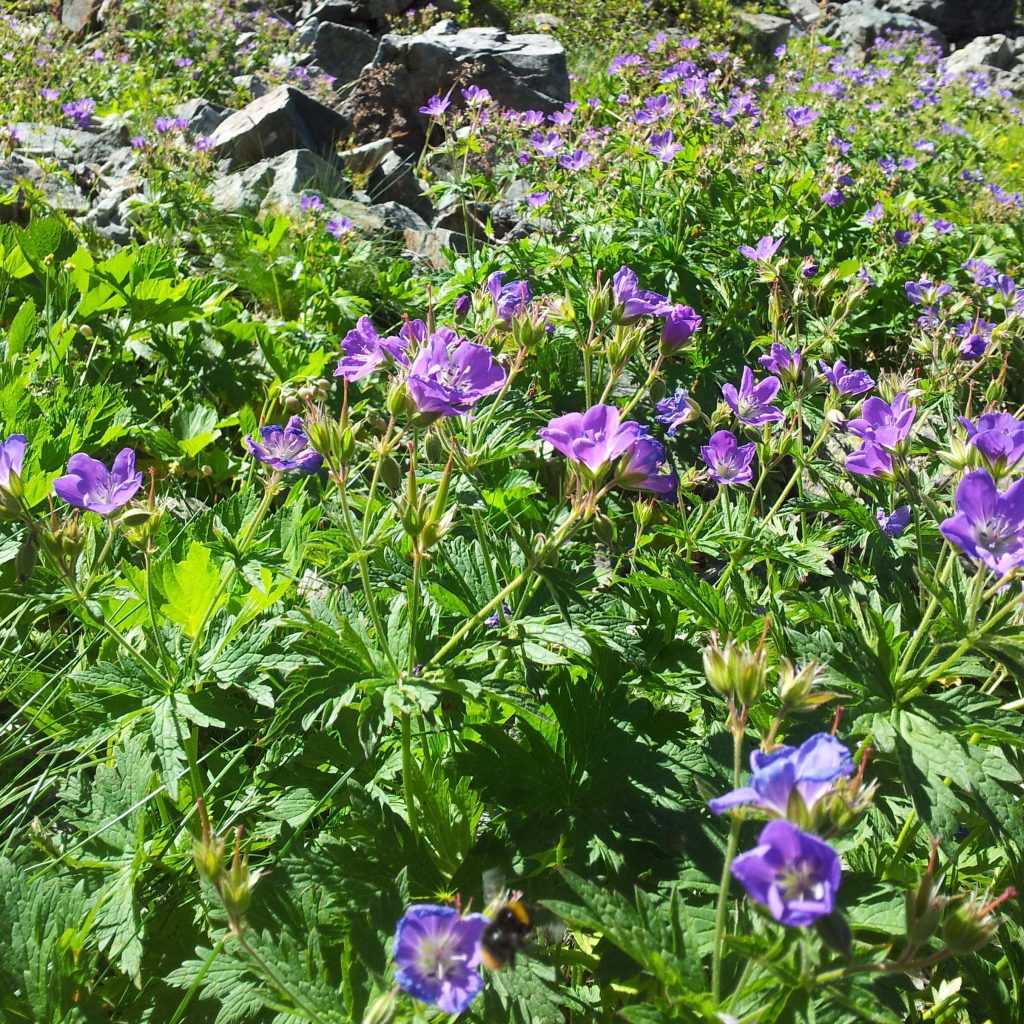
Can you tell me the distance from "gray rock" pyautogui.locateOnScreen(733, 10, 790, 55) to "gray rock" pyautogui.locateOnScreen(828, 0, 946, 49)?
151 centimetres

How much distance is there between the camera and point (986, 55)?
16391 millimetres

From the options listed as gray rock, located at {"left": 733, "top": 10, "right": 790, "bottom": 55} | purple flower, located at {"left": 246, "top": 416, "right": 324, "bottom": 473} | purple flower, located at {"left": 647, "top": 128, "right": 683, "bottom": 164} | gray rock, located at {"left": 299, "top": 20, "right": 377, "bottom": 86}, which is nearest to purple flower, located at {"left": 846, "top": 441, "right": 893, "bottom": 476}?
purple flower, located at {"left": 246, "top": 416, "right": 324, "bottom": 473}

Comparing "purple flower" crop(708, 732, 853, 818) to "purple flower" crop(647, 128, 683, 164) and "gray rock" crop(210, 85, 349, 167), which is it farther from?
"gray rock" crop(210, 85, 349, 167)

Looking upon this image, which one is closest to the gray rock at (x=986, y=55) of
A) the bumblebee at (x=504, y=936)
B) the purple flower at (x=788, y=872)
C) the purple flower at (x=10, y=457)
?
the purple flower at (x=10, y=457)

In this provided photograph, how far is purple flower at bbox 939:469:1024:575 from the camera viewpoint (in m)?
1.25

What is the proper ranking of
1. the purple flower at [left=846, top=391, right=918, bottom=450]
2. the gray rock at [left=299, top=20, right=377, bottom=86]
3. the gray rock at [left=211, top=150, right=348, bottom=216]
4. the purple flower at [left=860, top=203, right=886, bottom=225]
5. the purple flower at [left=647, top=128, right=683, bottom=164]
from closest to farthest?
the purple flower at [left=846, top=391, right=918, bottom=450] → the purple flower at [left=647, top=128, right=683, bottom=164] → the purple flower at [left=860, top=203, right=886, bottom=225] → the gray rock at [left=211, top=150, right=348, bottom=216] → the gray rock at [left=299, top=20, right=377, bottom=86]

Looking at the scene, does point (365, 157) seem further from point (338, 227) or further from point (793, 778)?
point (793, 778)

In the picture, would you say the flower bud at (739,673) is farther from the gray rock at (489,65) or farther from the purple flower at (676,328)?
the gray rock at (489,65)

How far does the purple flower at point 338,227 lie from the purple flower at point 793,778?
403cm

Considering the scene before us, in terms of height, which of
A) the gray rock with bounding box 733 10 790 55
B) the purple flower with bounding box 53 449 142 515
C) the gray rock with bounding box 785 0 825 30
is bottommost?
the gray rock with bounding box 785 0 825 30

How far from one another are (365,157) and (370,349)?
5463 mm

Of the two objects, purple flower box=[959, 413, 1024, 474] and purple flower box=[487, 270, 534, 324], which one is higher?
purple flower box=[487, 270, 534, 324]

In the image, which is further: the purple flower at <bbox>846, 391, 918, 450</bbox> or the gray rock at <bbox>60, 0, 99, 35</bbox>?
the gray rock at <bbox>60, 0, 99, 35</bbox>

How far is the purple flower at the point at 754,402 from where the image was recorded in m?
2.25
